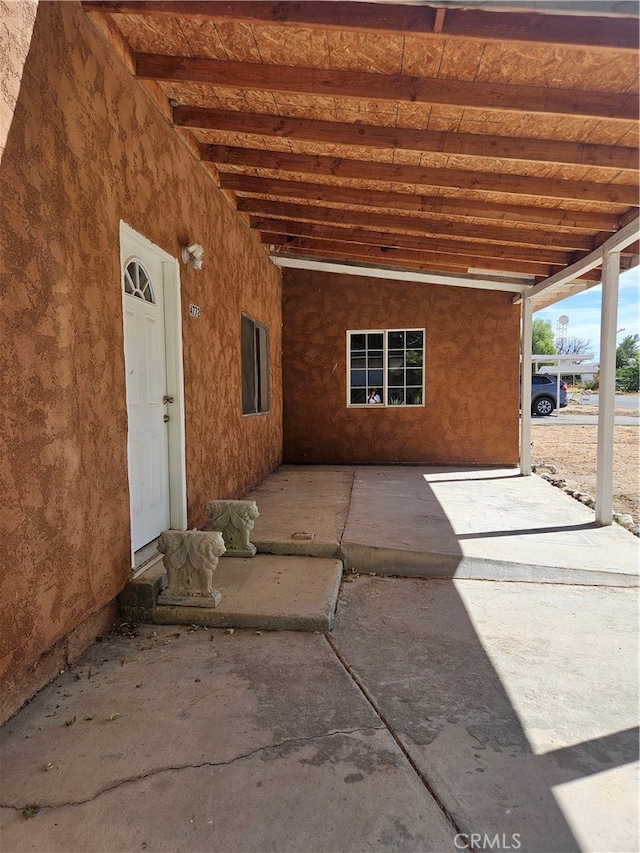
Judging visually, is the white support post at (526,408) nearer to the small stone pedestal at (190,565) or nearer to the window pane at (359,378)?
the window pane at (359,378)

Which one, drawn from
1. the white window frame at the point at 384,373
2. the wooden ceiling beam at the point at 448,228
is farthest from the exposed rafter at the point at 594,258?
the white window frame at the point at 384,373

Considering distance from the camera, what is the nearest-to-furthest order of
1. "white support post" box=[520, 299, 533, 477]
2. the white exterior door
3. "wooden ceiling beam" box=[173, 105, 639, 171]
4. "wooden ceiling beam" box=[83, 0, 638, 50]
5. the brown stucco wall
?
"wooden ceiling beam" box=[83, 0, 638, 50] → the white exterior door → "wooden ceiling beam" box=[173, 105, 639, 171] → "white support post" box=[520, 299, 533, 477] → the brown stucco wall

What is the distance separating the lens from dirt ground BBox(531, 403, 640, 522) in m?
6.95

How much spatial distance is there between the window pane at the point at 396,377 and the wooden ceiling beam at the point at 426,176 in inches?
171

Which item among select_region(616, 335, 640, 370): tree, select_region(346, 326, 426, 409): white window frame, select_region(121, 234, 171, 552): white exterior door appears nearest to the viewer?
select_region(121, 234, 171, 552): white exterior door

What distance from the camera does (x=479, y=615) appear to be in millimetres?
3279

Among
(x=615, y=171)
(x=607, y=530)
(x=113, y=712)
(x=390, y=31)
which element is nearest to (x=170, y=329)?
(x=390, y=31)

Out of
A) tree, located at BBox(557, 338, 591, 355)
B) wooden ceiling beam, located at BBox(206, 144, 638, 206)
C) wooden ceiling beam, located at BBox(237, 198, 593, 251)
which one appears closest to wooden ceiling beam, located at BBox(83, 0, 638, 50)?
wooden ceiling beam, located at BBox(206, 144, 638, 206)

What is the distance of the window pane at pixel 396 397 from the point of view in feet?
27.7

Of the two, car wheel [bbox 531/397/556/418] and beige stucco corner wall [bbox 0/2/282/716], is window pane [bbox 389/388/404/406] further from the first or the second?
car wheel [bbox 531/397/556/418]

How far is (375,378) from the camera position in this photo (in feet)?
27.8

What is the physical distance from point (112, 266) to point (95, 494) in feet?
4.52

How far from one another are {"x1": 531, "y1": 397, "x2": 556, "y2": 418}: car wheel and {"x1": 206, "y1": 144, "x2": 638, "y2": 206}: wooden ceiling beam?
56.5 ft

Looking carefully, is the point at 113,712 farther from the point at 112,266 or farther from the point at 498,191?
the point at 498,191
